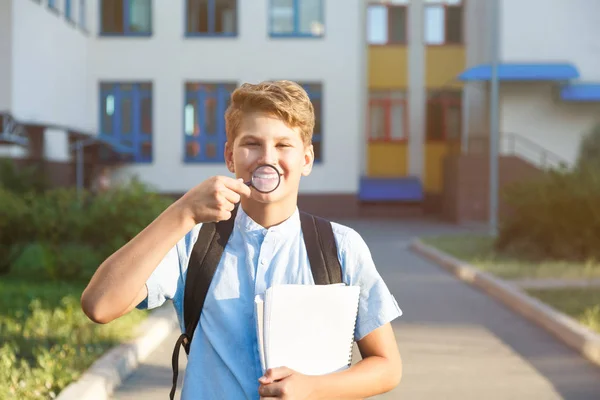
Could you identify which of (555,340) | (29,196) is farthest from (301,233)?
(29,196)

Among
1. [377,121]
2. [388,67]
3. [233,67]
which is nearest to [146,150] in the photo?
[233,67]

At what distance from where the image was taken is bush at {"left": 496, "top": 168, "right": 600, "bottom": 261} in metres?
18.6

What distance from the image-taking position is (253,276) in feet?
9.41

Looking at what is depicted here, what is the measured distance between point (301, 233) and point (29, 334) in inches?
276

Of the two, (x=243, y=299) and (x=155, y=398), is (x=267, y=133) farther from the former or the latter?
(x=155, y=398)

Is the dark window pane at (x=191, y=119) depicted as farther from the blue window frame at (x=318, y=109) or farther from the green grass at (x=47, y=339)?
the green grass at (x=47, y=339)

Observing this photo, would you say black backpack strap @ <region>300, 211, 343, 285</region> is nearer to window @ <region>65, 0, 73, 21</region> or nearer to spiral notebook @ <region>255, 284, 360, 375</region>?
spiral notebook @ <region>255, 284, 360, 375</region>

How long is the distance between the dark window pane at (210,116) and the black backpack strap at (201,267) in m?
35.1

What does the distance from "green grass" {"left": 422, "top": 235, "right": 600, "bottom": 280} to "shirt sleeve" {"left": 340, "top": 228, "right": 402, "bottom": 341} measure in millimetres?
12692

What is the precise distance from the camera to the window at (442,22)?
42.0 m

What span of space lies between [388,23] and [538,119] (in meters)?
8.77

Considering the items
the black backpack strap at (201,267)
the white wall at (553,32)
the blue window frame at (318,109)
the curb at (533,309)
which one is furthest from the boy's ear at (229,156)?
the blue window frame at (318,109)

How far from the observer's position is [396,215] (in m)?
40.0

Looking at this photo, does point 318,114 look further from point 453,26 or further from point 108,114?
point 453,26
